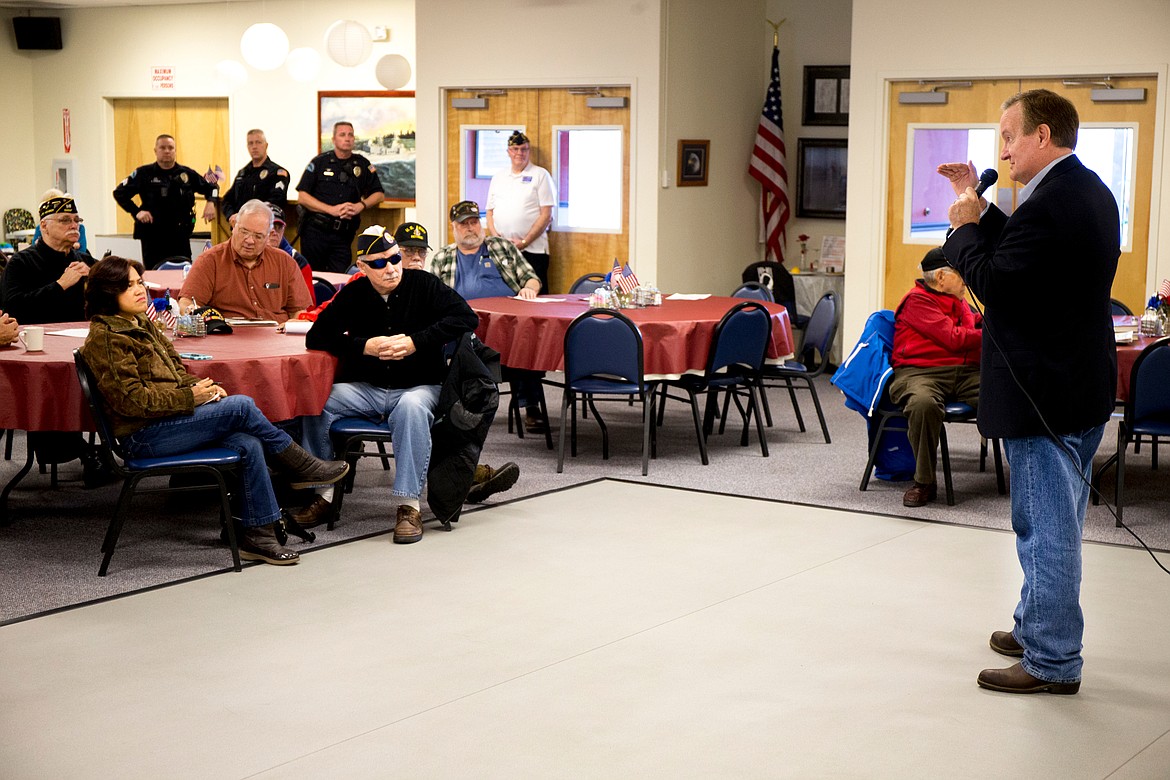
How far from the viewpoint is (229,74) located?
13.2 meters

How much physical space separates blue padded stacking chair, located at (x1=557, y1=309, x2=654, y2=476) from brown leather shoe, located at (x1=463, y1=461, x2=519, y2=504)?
0.61 metres

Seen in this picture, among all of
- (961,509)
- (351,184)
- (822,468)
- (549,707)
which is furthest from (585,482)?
(351,184)

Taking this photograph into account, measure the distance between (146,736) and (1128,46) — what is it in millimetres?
7781

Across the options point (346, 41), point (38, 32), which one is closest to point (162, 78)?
point (38, 32)

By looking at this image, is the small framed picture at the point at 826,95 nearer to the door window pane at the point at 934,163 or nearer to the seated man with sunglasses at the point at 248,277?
the door window pane at the point at 934,163

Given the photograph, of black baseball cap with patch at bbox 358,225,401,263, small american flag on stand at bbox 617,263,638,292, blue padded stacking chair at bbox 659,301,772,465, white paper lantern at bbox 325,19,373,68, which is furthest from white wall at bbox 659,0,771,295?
black baseball cap with patch at bbox 358,225,401,263

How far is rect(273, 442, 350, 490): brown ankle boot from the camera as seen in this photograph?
5.29 m

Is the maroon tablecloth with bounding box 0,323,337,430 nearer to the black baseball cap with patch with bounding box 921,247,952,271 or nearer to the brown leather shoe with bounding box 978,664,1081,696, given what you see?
the black baseball cap with patch with bounding box 921,247,952,271

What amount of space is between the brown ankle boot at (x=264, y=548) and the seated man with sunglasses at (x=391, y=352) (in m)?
0.46

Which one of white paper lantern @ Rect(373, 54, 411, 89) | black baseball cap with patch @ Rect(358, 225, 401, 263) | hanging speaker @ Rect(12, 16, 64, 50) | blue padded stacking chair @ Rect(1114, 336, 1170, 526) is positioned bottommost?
blue padded stacking chair @ Rect(1114, 336, 1170, 526)

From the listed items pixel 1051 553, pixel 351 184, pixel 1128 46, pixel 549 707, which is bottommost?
pixel 549 707

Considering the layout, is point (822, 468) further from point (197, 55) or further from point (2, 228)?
point (2, 228)

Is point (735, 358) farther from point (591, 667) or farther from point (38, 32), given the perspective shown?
point (38, 32)

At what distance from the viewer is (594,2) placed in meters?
10.5
